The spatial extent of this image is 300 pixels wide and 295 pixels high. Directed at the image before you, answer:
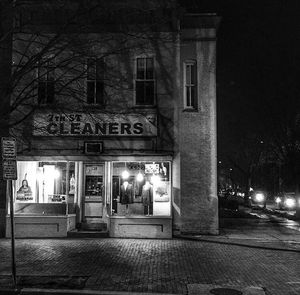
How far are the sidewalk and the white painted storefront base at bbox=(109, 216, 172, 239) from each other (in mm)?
524

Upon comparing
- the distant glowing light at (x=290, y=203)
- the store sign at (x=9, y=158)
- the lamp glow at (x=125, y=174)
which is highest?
the store sign at (x=9, y=158)

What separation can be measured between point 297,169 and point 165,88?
17.6m

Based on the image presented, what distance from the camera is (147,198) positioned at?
17016 mm

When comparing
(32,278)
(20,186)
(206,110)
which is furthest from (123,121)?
(32,278)

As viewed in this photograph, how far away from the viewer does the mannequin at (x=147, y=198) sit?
17016mm

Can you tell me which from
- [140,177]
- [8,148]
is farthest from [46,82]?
[140,177]

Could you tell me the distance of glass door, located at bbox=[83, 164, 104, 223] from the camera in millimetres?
17562

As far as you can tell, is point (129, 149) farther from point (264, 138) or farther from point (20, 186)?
point (264, 138)

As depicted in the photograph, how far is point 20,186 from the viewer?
1741 cm

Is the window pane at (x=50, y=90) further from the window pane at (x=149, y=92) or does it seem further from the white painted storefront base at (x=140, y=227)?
the white painted storefront base at (x=140, y=227)

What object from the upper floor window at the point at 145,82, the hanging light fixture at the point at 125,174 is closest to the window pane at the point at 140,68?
the upper floor window at the point at 145,82

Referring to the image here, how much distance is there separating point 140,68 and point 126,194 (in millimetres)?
4955

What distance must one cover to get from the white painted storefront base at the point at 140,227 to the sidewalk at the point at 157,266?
524 mm

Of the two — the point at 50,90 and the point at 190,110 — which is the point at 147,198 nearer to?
the point at 190,110
